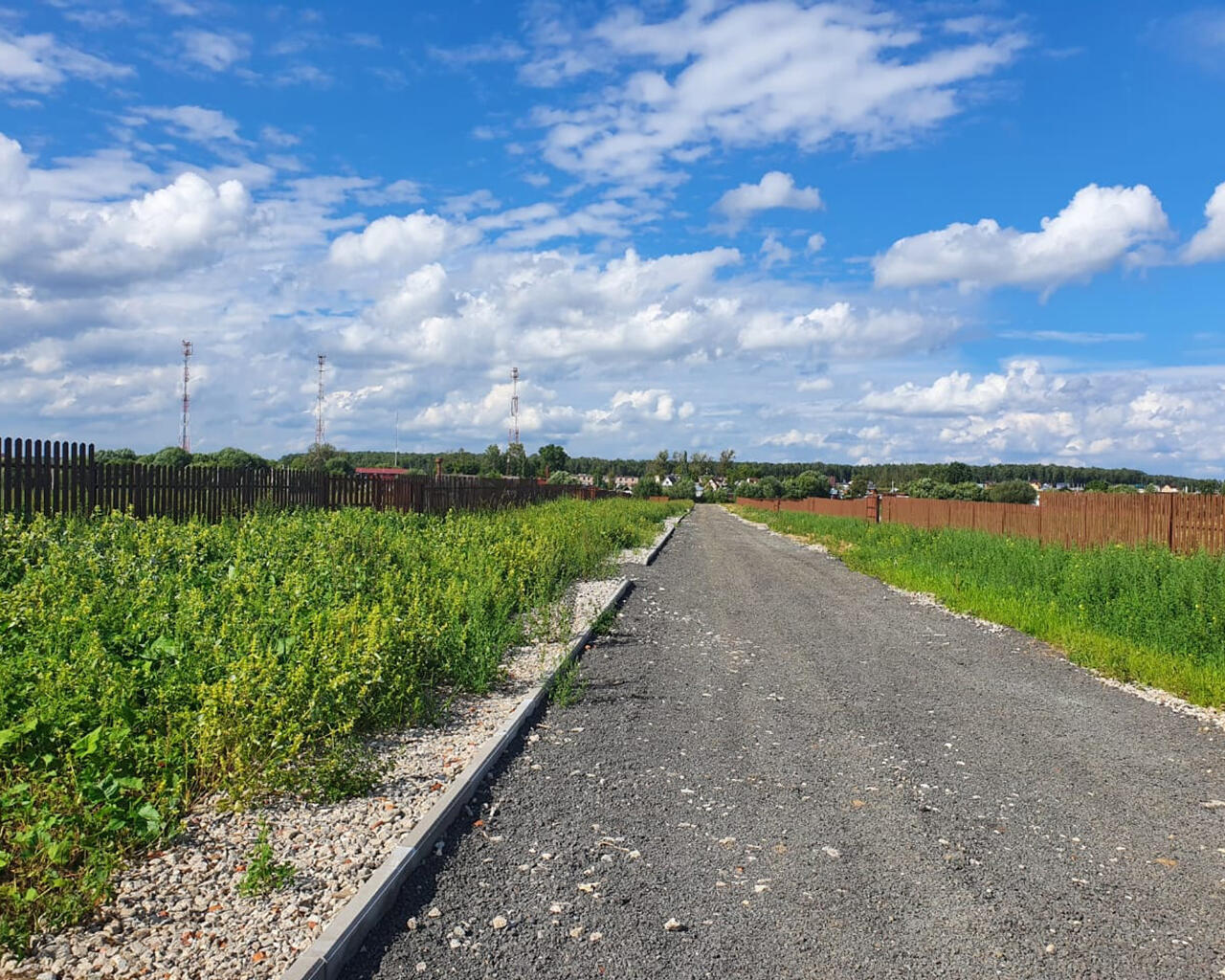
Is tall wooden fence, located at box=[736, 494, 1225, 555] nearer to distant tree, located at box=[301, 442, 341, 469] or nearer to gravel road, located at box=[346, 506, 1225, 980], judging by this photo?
gravel road, located at box=[346, 506, 1225, 980]

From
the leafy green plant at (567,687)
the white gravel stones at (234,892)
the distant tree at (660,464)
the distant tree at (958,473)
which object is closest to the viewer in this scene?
the white gravel stones at (234,892)

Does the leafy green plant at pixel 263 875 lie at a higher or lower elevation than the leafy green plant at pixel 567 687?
higher

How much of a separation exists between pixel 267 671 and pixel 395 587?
442cm

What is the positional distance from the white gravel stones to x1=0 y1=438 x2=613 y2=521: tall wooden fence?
10362mm

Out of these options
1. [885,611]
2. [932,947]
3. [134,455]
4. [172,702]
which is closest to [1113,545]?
A: [885,611]

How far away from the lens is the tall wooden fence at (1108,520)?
14.7m

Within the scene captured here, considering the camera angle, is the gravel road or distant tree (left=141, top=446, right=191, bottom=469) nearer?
the gravel road

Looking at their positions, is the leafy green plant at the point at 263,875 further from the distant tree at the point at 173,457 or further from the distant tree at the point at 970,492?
the distant tree at the point at 970,492

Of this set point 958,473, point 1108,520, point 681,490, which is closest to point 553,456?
point 681,490

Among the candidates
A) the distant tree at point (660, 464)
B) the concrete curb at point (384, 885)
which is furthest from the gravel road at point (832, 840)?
the distant tree at point (660, 464)

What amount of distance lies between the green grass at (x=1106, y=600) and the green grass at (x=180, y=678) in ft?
21.6

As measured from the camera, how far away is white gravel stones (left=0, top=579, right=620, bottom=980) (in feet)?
10.8

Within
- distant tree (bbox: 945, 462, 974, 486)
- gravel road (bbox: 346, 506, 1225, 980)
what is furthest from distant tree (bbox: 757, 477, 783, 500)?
gravel road (bbox: 346, 506, 1225, 980)

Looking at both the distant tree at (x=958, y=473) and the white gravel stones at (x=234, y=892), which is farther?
the distant tree at (x=958, y=473)
